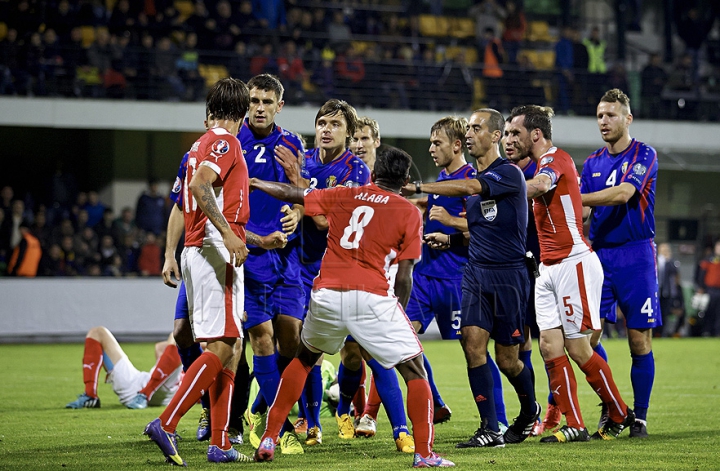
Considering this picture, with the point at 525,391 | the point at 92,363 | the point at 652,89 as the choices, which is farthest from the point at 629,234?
the point at 652,89

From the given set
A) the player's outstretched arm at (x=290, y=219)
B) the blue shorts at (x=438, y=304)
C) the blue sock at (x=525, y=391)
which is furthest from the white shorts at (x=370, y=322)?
the blue shorts at (x=438, y=304)

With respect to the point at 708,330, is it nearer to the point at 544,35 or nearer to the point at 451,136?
the point at 544,35

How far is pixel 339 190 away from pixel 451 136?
2.10 m

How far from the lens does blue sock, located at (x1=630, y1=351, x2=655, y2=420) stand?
6.96 meters

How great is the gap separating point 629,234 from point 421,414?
280 cm

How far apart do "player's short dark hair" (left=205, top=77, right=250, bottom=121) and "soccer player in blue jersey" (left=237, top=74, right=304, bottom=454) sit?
85 cm

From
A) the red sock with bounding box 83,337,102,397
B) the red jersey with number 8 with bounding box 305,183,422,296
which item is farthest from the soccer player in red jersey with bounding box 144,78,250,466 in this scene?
the red sock with bounding box 83,337,102,397

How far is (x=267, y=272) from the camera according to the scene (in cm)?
655

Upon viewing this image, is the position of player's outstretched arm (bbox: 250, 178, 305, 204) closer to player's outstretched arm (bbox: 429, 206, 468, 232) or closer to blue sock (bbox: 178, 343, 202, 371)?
player's outstretched arm (bbox: 429, 206, 468, 232)

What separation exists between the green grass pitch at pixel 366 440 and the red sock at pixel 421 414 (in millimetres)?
195

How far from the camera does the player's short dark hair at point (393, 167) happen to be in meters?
5.48

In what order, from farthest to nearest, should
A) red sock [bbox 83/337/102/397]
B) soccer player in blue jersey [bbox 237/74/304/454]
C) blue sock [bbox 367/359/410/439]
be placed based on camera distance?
red sock [bbox 83/337/102/397], soccer player in blue jersey [bbox 237/74/304/454], blue sock [bbox 367/359/410/439]

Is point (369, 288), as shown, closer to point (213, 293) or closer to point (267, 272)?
point (213, 293)

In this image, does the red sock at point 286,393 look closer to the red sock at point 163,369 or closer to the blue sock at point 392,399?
the blue sock at point 392,399
